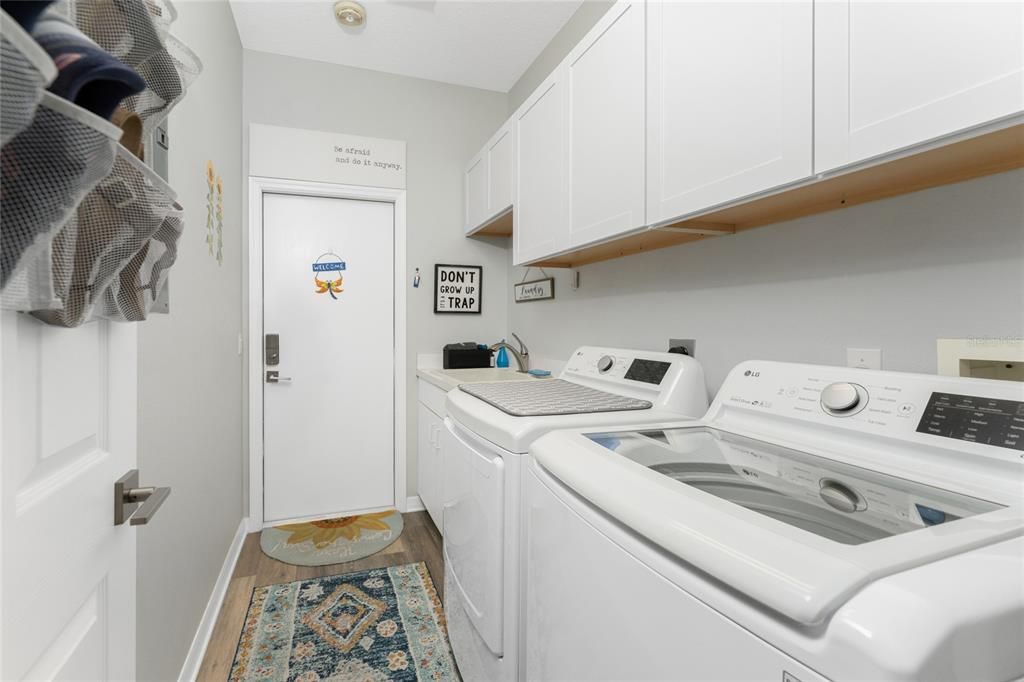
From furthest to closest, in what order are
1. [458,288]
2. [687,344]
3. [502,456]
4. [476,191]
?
[458,288] → [476,191] → [687,344] → [502,456]

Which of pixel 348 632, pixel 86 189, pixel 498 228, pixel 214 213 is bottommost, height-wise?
pixel 348 632

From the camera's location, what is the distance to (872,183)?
36.9 inches

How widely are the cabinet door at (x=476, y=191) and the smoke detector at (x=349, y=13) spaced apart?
2.92ft

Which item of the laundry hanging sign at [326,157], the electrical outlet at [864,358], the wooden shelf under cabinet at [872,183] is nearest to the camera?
the wooden shelf under cabinet at [872,183]

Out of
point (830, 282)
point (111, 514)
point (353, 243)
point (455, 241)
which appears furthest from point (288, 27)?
point (830, 282)

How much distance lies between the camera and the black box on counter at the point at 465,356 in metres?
2.81

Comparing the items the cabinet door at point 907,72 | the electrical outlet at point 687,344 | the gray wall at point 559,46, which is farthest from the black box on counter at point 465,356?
the cabinet door at point 907,72

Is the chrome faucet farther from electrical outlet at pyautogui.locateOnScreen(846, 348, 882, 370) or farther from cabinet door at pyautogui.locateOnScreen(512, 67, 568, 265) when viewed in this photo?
electrical outlet at pyautogui.locateOnScreen(846, 348, 882, 370)

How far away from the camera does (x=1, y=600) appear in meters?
0.42

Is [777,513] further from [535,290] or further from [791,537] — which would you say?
[535,290]

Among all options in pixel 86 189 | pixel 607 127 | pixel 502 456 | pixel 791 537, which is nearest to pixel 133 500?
pixel 86 189

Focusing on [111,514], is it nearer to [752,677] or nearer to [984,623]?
[752,677]

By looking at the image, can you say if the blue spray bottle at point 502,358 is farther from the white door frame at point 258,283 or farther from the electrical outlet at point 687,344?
the electrical outlet at point 687,344

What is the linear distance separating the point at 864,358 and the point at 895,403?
0.82 feet
